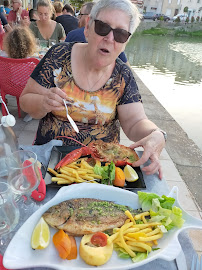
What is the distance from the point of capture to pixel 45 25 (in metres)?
5.62

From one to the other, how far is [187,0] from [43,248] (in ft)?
237

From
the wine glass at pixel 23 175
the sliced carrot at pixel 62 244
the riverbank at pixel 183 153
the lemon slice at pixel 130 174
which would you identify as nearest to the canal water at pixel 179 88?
the riverbank at pixel 183 153

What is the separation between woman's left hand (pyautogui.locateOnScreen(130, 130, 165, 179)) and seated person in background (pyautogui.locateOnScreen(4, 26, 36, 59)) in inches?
116

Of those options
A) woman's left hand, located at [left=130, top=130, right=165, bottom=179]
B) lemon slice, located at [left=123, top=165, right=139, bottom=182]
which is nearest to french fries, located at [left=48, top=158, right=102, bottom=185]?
lemon slice, located at [left=123, top=165, right=139, bottom=182]

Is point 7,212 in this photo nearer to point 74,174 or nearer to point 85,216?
point 85,216

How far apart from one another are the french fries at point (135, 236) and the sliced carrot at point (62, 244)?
0.15 metres

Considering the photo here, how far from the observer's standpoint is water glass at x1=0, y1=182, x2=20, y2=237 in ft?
3.03

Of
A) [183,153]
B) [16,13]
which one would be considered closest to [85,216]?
[183,153]

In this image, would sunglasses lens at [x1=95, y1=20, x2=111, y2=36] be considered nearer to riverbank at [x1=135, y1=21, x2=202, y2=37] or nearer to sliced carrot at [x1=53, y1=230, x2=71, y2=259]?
sliced carrot at [x1=53, y1=230, x2=71, y2=259]

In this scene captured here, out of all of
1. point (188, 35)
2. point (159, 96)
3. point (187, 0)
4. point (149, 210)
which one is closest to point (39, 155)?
point (149, 210)

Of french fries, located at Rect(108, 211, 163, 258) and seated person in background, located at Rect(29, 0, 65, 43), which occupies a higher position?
seated person in background, located at Rect(29, 0, 65, 43)

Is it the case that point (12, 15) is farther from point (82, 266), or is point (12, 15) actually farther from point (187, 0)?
point (187, 0)

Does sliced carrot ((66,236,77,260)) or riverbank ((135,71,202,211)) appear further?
riverbank ((135,71,202,211))

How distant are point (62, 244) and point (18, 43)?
3.50 meters
